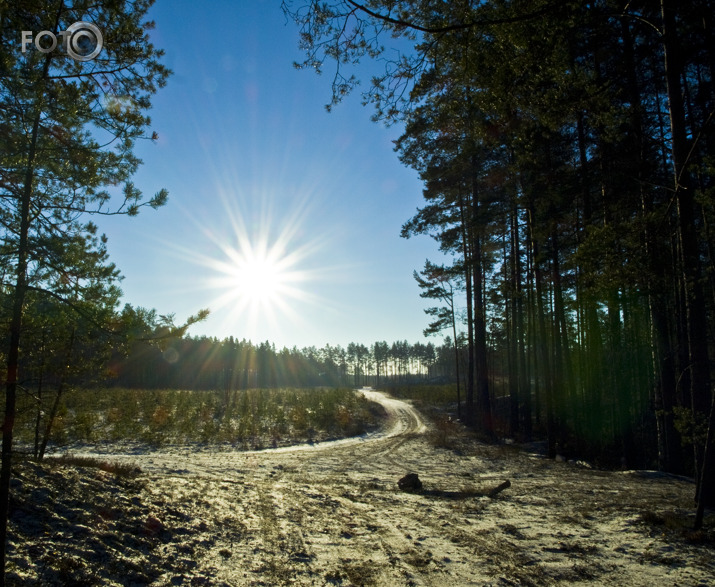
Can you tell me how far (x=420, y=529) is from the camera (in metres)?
5.70

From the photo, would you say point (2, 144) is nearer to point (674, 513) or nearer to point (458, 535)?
point (458, 535)

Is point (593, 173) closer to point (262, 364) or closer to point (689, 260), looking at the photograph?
point (689, 260)

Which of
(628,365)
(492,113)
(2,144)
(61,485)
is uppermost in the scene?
(492,113)

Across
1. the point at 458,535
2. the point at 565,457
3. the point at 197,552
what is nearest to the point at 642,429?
the point at 565,457

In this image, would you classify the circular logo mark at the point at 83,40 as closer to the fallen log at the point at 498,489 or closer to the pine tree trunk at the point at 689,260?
the pine tree trunk at the point at 689,260

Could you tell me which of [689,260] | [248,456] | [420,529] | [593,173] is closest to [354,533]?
[420,529]

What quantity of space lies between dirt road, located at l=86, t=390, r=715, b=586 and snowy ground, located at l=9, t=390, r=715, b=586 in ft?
0.08

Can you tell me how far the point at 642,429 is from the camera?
16594 mm

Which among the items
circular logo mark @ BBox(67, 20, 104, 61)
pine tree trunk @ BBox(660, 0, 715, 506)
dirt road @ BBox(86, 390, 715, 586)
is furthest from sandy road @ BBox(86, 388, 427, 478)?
pine tree trunk @ BBox(660, 0, 715, 506)

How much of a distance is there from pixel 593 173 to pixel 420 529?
11.0 metres

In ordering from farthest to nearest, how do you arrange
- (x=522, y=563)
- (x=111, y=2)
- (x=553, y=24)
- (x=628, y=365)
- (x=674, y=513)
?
(x=628, y=365) < (x=674, y=513) < (x=553, y=24) < (x=522, y=563) < (x=111, y=2)

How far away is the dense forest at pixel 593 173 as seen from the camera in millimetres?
5531

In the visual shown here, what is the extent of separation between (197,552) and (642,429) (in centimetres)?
1851

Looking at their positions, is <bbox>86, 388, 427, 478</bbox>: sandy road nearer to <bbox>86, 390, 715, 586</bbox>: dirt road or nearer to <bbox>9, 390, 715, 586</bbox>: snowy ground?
<bbox>86, 390, 715, 586</bbox>: dirt road
